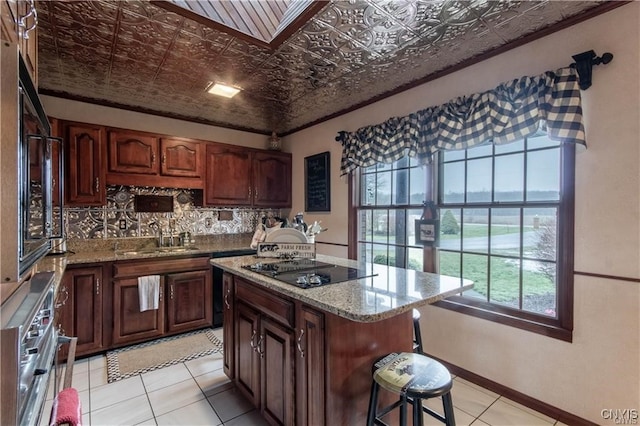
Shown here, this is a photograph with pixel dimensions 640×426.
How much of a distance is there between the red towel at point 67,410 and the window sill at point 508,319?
245 centimetres

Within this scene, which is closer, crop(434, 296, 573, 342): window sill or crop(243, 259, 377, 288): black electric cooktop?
crop(243, 259, 377, 288): black electric cooktop

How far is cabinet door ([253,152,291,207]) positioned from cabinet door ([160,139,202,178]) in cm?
78

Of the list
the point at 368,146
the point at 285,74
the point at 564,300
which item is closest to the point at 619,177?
the point at 564,300

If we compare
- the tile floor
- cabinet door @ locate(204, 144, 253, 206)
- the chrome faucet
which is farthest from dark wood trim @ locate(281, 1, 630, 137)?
the chrome faucet

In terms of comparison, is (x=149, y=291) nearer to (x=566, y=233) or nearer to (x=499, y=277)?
(x=499, y=277)

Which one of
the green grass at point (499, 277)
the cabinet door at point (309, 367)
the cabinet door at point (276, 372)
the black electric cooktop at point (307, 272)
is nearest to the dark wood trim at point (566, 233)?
the green grass at point (499, 277)

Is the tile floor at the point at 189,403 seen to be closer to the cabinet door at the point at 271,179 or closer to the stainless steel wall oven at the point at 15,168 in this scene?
the stainless steel wall oven at the point at 15,168

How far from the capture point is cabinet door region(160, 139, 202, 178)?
3440mm

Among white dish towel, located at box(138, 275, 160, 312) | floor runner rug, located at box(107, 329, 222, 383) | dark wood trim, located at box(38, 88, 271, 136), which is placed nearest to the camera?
floor runner rug, located at box(107, 329, 222, 383)

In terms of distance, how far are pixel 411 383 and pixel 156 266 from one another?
9.08ft

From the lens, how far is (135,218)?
11.5ft

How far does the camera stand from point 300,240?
239 centimetres

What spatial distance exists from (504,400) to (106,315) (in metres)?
3.46

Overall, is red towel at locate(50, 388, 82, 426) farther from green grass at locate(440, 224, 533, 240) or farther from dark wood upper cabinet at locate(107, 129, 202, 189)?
dark wood upper cabinet at locate(107, 129, 202, 189)
